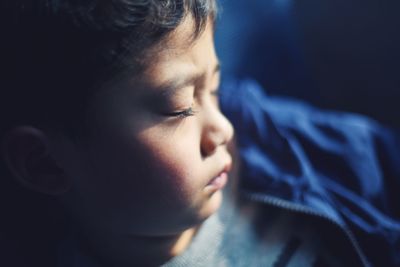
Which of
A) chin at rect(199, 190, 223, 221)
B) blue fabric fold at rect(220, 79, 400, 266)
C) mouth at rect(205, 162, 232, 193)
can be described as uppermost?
mouth at rect(205, 162, 232, 193)

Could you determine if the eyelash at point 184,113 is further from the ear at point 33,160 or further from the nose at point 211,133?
the ear at point 33,160

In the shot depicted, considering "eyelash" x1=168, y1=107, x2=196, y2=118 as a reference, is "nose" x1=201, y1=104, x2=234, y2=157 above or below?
below

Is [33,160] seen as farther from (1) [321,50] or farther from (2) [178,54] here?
(1) [321,50]

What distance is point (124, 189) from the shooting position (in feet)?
2.06

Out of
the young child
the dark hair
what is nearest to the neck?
the young child

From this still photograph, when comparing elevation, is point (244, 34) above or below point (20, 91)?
below

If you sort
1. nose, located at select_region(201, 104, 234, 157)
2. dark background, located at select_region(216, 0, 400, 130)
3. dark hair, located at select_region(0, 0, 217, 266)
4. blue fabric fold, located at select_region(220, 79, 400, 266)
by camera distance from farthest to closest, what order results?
1. dark background, located at select_region(216, 0, 400, 130)
2. blue fabric fold, located at select_region(220, 79, 400, 266)
3. nose, located at select_region(201, 104, 234, 157)
4. dark hair, located at select_region(0, 0, 217, 266)

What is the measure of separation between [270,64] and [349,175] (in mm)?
312

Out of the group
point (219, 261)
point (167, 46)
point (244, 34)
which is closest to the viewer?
point (167, 46)

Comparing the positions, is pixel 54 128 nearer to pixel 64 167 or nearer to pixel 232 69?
pixel 64 167

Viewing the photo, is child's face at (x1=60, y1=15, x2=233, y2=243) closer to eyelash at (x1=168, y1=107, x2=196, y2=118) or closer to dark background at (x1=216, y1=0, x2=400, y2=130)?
eyelash at (x1=168, y1=107, x2=196, y2=118)

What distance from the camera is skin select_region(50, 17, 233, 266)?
0.57 m

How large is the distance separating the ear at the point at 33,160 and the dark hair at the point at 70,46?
0.8 inches

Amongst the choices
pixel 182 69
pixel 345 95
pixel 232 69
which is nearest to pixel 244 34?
pixel 232 69
